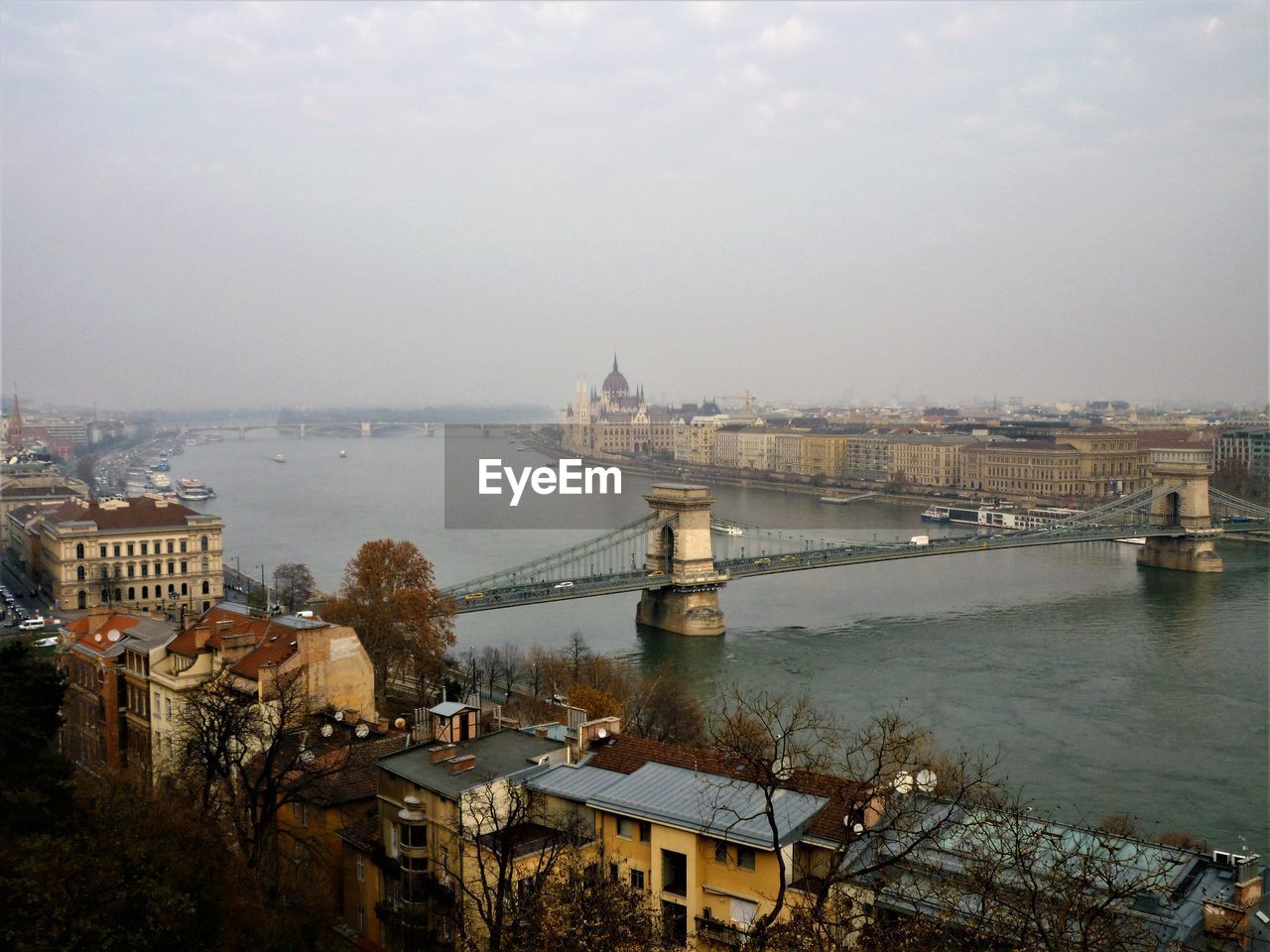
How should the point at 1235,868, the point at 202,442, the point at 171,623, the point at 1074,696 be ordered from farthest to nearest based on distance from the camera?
1. the point at 202,442
2. the point at 1074,696
3. the point at 171,623
4. the point at 1235,868

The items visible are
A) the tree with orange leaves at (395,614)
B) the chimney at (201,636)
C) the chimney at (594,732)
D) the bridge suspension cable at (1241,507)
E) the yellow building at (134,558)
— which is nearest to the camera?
the chimney at (594,732)

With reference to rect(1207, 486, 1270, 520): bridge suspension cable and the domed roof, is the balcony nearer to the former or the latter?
rect(1207, 486, 1270, 520): bridge suspension cable

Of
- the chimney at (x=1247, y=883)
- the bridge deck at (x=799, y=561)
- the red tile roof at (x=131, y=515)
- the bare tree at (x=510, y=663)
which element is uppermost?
the chimney at (x=1247, y=883)

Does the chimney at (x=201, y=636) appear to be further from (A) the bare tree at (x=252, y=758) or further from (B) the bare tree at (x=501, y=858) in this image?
(B) the bare tree at (x=501, y=858)

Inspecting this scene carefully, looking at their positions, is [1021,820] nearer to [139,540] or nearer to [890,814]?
[890,814]

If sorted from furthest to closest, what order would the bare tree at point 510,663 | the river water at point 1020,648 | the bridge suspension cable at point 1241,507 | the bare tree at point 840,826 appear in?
the bridge suspension cable at point 1241,507
the bare tree at point 510,663
the river water at point 1020,648
the bare tree at point 840,826

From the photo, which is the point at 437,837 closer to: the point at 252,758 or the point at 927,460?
the point at 252,758

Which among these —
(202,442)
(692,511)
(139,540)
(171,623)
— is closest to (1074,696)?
(692,511)

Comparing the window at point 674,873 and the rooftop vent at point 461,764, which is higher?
the rooftop vent at point 461,764

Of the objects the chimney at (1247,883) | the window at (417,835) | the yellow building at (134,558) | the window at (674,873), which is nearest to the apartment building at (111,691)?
the window at (417,835)
